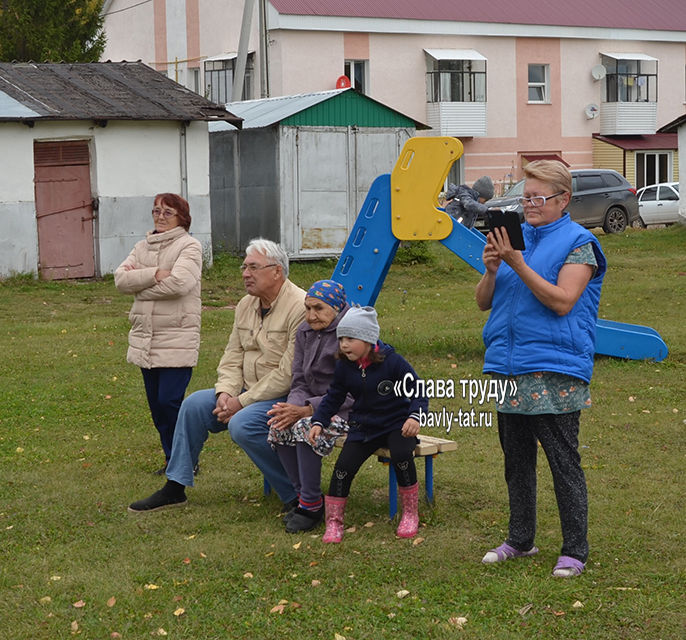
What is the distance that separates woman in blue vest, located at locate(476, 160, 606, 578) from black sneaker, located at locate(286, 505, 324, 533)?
141 centimetres

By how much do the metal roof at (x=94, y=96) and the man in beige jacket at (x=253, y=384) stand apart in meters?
13.0

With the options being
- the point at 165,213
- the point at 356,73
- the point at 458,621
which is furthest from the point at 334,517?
the point at 356,73

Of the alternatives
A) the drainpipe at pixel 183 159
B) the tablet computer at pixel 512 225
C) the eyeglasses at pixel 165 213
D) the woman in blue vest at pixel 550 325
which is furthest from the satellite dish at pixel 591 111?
the tablet computer at pixel 512 225

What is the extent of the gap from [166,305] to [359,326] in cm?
180

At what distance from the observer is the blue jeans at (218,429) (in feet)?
20.7

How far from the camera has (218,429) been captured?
22.0 ft

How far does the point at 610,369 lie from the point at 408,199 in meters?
2.62

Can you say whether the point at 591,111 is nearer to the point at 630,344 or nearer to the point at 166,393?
the point at 630,344

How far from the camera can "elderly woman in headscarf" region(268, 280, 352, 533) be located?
19.9ft

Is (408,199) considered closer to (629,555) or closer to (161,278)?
(161,278)

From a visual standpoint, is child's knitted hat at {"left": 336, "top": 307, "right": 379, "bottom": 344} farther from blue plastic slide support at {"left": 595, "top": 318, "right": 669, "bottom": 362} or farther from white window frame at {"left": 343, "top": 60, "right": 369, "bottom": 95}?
white window frame at {"left": 343, "top": 60, "right": 369, "bottom": 95}

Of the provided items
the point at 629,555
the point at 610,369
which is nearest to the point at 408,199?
the point at 610,369

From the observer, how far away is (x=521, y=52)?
123ft

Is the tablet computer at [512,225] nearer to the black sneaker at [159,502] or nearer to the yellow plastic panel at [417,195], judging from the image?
the black sneaker at [159,502]
